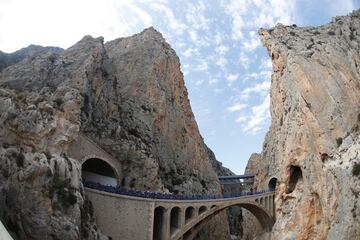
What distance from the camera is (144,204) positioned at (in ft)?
152

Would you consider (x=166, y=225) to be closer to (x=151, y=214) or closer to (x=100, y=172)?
(x=151, y=214)

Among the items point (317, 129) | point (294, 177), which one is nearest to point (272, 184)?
point (294, 177)

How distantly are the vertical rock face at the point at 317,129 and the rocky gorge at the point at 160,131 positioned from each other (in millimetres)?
155

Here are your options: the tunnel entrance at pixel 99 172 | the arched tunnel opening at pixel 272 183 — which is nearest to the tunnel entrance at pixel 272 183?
the arched tunnel opening at pixel 272 183

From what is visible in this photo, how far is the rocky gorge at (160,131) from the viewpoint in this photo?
124ft

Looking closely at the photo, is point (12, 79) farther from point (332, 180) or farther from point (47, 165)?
point (332, 180)

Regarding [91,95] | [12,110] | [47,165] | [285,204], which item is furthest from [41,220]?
[285,204]

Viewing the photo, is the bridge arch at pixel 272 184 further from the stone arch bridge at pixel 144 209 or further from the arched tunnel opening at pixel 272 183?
the stone arch bridge at pixel 144 209

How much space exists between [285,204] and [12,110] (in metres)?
42.0

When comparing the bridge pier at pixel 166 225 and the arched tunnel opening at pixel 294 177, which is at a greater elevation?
the arched tunnel opening at pixel 294 177

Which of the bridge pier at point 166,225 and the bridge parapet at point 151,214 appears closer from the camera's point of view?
the bridge parapet at point 151,214

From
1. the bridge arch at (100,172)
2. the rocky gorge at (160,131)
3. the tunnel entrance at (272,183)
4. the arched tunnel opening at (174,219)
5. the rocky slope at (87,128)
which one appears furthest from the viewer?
the tunnel entrance at (272,183)

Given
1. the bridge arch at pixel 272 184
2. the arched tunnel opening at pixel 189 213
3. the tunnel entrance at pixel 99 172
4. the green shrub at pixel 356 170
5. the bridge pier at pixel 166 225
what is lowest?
the bridge pier at pixel 166 225

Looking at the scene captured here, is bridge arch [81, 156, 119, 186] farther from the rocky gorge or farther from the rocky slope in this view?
the rocky gorge
